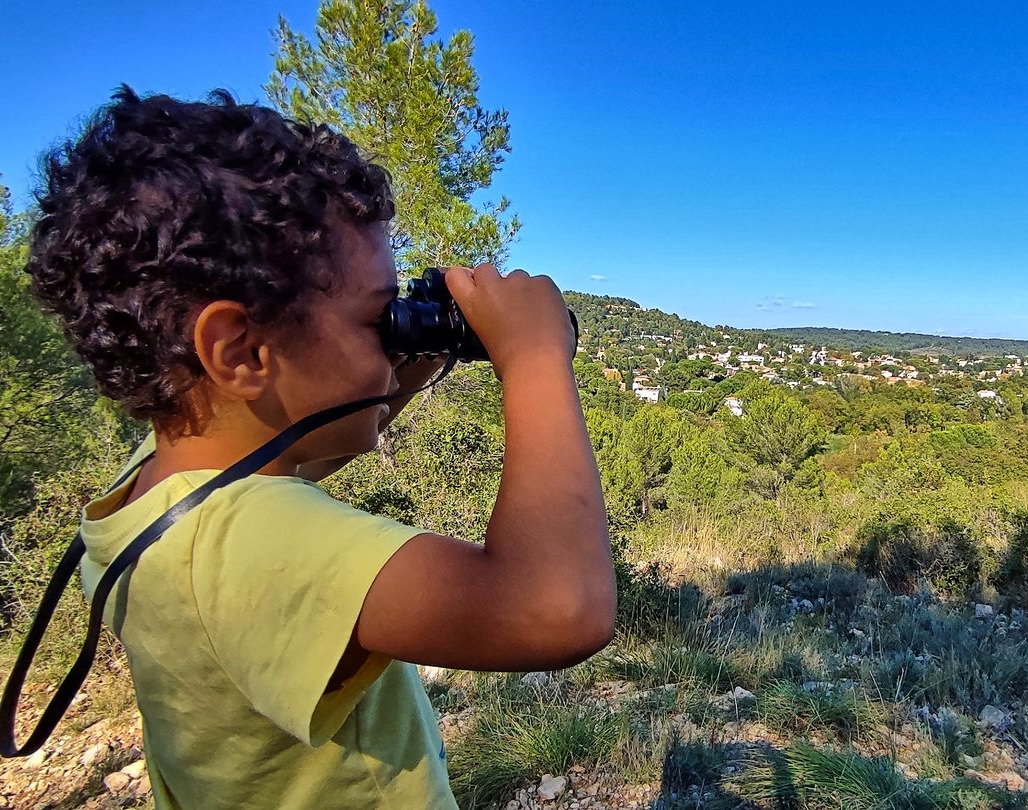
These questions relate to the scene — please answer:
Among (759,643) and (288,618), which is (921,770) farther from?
(288,618)

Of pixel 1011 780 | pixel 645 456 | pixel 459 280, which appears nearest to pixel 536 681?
pixel 1011 780

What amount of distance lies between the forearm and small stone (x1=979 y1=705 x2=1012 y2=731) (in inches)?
107

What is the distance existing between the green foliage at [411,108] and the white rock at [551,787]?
5.15 metres

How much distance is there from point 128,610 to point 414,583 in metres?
0.30

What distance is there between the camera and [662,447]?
17.2 metres

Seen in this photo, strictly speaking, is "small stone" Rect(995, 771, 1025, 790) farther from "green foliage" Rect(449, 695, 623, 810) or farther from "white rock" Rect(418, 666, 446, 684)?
"white rock" Rect(418, 666, 446, 684)

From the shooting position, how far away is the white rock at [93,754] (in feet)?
8.91

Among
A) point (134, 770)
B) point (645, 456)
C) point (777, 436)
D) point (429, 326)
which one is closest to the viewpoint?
point (429, 326)

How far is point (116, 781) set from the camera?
2523mm

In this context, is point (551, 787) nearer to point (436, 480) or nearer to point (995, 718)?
point (995, 718)

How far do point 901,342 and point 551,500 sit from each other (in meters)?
106

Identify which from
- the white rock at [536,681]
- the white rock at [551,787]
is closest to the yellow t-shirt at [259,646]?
the white rock at [551,787]

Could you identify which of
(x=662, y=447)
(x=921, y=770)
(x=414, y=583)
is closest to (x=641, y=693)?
(x=921, y=770)

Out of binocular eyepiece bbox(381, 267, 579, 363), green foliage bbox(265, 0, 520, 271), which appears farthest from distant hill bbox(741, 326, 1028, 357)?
binocular eyepiece bbox(381, 267, 579, 363)
